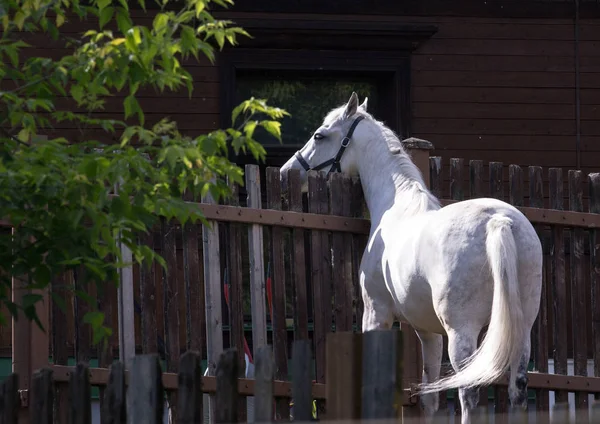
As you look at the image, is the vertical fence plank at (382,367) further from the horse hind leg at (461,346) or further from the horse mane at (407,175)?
the horse mane at (407,175)

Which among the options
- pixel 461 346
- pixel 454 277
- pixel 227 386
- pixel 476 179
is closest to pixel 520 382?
pixel 461 346

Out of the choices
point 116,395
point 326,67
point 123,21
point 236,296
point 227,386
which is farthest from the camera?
point 326,67

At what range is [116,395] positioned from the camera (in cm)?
333

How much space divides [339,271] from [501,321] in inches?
74.0

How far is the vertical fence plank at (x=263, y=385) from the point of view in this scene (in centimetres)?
300

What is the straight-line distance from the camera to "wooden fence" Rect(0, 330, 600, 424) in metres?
2.90

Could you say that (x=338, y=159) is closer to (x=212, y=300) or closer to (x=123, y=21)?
(x=212, y=300)

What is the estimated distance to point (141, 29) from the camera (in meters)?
3.76

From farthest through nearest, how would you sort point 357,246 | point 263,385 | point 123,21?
point 357,246
point 123,21
point 263,385

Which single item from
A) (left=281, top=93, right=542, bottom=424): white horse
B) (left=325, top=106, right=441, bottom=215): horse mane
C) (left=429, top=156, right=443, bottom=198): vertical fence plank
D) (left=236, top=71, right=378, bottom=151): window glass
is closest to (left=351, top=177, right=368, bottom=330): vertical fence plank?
(left=281, top=93, right=542, bottom=424): white horse

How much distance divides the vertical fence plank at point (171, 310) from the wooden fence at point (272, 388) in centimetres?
355

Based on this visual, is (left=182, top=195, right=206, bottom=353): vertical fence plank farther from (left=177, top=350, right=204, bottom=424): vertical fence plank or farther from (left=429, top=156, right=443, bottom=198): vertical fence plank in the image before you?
(left=177, top=350, right=204, bottom=424): vertical fence plank

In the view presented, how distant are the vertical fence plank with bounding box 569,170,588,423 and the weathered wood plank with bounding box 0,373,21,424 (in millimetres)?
5063

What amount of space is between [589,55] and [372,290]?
5060 mm
